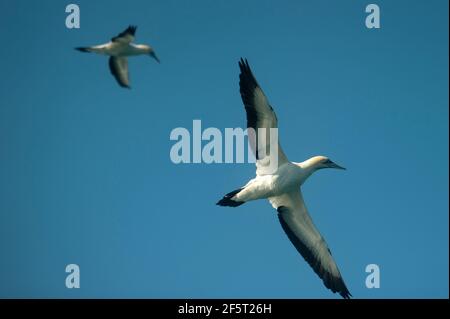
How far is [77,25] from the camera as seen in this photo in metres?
22.9

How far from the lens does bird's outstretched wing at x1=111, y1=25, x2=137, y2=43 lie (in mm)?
23625

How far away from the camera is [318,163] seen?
1881cm

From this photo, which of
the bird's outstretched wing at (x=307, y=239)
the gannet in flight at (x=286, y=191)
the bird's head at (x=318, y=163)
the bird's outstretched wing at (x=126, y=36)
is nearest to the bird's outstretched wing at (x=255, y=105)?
the gannet in flight at (x=286, y=191)

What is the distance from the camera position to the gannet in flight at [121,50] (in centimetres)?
2386

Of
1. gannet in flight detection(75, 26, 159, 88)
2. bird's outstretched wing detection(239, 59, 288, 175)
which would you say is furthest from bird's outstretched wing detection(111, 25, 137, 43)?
bird's outstretched wing detection(239, 59, 288, 175)

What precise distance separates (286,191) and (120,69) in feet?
31.3

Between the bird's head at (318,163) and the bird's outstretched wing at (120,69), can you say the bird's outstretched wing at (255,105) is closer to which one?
the bird's head at (318,163)

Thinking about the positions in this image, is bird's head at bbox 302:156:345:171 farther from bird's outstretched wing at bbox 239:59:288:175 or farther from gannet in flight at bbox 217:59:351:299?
bird's outstretched wing at bbox 239:59:288:175

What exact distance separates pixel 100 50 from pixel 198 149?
726 centimetres

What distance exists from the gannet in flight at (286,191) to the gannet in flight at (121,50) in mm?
7404

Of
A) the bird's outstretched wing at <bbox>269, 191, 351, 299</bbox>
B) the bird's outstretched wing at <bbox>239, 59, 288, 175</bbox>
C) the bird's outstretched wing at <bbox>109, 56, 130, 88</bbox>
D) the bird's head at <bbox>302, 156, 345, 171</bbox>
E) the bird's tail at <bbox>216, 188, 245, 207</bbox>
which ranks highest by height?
the bird's outstretched wing at <bbox>109, 56, 130, 88</bbox>

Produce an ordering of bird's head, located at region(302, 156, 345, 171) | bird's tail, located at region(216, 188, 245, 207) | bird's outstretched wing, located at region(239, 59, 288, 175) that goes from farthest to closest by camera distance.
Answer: bird's head, located at region(302, 156, 345, 171) → bird's tail, located at region(216, 188, 245, 207) → bird's outstretched wing, located at region(239, 59, 288, 175)

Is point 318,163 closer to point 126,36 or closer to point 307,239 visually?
point 307,239
